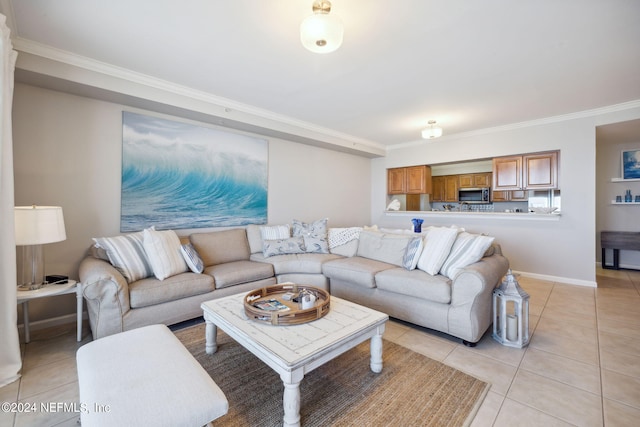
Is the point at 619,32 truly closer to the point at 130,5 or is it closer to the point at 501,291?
the point at 501,291

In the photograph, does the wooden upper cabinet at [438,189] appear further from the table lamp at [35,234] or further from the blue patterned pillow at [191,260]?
the table lamp at [35,234]

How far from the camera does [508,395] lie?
1.73m

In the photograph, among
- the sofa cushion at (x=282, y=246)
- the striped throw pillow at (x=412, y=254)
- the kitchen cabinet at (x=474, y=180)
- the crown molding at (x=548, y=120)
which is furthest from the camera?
the kitchen cabinet at (x=474, y=180)

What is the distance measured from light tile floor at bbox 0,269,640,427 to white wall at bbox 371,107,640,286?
1.07 meters

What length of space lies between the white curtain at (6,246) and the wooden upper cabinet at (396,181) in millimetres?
5578

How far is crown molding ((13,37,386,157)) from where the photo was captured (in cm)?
239

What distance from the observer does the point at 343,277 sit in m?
3.16

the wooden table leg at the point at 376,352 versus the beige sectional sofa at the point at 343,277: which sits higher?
the beige sectional sofa at the point at 343,277

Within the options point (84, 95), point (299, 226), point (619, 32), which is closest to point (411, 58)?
point (619, 32)

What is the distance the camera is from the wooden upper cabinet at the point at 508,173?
4523 mm

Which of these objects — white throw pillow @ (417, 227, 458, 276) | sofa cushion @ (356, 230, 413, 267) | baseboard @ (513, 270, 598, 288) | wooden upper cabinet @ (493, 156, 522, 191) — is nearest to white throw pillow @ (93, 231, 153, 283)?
sofa cushion @ (356, 230, 413, 267)

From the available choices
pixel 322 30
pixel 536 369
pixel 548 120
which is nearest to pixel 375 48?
pixel 322 30

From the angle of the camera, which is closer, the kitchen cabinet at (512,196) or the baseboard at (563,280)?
the baseboard at (563,280)

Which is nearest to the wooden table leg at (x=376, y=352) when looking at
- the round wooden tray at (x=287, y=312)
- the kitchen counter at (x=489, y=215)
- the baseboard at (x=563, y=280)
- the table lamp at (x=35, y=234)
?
the round wooden tray at (x=287, y=312)
